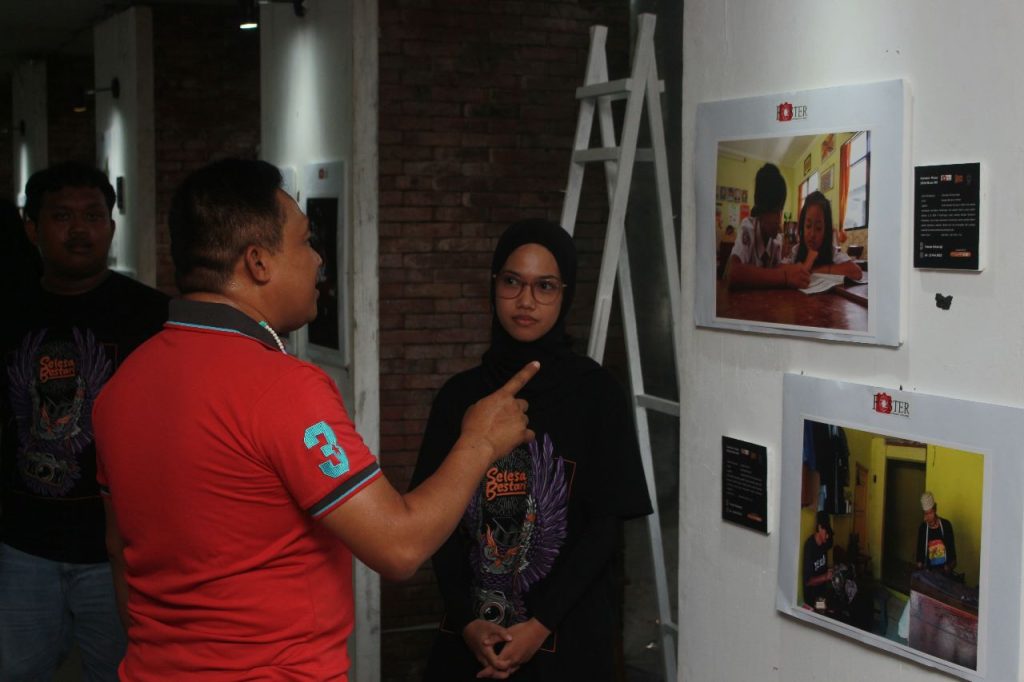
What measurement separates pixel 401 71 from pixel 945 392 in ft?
12.1

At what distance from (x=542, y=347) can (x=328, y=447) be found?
1.39 metres

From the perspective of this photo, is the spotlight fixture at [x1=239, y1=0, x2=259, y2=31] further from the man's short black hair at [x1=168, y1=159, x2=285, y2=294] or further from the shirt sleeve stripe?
the shirt sleeve stripe

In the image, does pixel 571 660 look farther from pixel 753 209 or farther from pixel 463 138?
pixel 463 138

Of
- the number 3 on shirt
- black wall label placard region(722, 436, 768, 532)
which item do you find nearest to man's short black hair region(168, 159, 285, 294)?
the number 3 on shirt

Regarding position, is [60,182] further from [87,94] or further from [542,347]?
[87,94]

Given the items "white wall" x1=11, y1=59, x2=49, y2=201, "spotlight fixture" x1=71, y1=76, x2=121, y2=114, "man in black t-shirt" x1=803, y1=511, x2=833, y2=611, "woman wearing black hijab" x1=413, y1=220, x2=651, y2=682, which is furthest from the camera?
"white wall" x1=11, y1=59, x2=49, y2=201

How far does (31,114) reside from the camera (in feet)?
48.5

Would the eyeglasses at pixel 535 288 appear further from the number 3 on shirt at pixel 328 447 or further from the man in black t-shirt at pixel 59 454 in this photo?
the number 3 on shirt at pixel 328 447

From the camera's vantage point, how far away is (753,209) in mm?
2713

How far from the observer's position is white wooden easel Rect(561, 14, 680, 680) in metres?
3.97

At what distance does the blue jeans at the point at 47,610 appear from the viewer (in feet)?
10.8

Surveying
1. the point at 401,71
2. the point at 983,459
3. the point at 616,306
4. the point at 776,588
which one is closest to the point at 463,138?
the point at 401,71

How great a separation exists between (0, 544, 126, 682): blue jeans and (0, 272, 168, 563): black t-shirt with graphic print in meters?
0.04

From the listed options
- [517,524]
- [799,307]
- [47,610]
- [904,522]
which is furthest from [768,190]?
[47,610]
